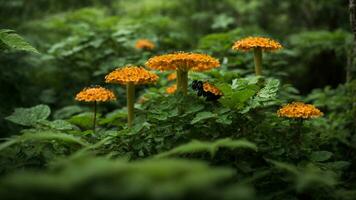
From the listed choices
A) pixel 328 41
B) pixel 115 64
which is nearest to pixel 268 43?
pixel 115 64

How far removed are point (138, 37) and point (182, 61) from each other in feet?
8.86

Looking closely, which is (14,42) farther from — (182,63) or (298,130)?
(298,130)

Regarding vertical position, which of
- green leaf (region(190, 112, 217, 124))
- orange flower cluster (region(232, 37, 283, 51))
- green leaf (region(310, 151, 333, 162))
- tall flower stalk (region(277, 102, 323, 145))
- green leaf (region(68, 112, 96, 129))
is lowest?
green leaf (region(310, 151, 333, 162))

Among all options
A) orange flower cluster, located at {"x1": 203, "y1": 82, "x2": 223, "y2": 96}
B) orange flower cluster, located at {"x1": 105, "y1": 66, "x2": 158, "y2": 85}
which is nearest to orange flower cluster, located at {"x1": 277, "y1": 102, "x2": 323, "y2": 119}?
orange flower cluster, located at {"x1": 203, "y1": 82, "x2": 223, "y2": 96}

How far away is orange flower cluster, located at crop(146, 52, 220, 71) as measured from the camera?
8.78 ft

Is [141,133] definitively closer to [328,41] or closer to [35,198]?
[35,198]

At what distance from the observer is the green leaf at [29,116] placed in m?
2.93

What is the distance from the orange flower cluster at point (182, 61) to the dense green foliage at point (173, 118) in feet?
0.67

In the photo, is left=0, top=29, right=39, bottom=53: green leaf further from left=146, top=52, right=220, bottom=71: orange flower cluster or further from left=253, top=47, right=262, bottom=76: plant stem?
left=253, top=47, right=262, bottom=76: plant stem

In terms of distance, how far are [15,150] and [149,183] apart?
144cm

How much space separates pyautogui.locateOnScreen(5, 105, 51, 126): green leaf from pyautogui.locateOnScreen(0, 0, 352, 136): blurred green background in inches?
46.1

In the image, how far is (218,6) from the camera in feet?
26.2

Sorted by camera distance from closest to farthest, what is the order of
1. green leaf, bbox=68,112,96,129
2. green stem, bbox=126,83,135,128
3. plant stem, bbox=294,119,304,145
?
plant stem, bbox=294,119,304,145, green stem, bbox=126,83,135,128, green leaf, bbox=68,112,96,129

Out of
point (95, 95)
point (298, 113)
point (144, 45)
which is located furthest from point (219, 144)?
point (144, 45)
